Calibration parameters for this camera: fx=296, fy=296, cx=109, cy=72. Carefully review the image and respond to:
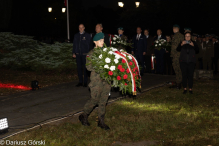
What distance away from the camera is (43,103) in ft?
30.5

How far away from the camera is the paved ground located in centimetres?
772

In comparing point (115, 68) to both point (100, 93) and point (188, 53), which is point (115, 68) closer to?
point (100, 93)

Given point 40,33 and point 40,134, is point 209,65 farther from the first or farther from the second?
point 40,33

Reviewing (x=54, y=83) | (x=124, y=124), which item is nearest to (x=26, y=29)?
(x=54, y=83)

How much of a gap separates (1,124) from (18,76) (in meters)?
9.64

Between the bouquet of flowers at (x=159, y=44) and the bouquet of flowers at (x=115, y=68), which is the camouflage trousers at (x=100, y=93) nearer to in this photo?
the bouquet of flowers at (x=115, y=68)

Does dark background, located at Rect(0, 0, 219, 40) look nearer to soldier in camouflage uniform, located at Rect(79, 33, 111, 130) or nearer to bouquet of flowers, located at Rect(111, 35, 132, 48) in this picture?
bouquet of flowers, located at Rect(111, 35, 132, 48)

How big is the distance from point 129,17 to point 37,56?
23.5 metres

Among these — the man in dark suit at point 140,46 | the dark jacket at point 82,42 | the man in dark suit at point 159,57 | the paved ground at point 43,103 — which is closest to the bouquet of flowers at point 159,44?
the man in dark suit at point 159,57

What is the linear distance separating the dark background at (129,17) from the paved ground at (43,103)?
4.04 metres

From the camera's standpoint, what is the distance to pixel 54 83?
1322 cm

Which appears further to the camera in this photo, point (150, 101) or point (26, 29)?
point (26, 29)

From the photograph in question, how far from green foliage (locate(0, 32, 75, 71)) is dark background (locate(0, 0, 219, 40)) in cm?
340

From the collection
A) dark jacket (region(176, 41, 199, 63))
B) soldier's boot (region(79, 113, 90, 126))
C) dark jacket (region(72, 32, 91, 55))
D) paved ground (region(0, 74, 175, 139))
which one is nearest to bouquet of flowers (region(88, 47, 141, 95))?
soldier's boot (region(79, 113, 90, 126))
